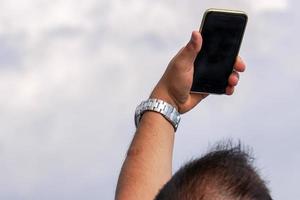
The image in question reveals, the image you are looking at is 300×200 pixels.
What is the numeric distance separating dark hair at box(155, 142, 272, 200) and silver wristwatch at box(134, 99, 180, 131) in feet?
7.38

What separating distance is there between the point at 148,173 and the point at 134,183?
13 centimetres

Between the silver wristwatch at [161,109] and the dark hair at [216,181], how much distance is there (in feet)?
7.38

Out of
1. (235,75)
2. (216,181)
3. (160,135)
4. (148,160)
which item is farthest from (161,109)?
(216,181)

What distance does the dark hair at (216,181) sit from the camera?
2947mm

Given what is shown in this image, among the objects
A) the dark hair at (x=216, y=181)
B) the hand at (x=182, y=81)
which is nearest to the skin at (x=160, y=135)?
the hand at (x=182, y=81)

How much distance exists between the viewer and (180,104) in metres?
5.68

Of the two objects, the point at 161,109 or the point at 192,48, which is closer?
the point at 192,48

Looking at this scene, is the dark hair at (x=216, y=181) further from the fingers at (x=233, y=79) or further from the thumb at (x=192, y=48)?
the fingers at (x=233, y=79)

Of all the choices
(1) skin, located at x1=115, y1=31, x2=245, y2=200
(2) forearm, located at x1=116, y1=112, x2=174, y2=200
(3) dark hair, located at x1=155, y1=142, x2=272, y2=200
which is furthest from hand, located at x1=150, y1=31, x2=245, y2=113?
(3) dark hair, located at x1=155, y1=142, x2=272, y2=200

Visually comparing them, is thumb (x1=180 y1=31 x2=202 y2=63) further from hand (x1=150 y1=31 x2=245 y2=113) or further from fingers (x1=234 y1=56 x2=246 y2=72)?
fingers (x1=234 y1=56 x2=246 y2=72)

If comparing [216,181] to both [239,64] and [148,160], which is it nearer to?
[148,160]

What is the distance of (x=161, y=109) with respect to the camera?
5.54 meters

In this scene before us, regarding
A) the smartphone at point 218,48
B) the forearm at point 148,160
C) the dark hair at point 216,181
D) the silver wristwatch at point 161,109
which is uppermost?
the smartphone at point 218,48

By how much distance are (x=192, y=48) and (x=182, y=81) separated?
34 cm
